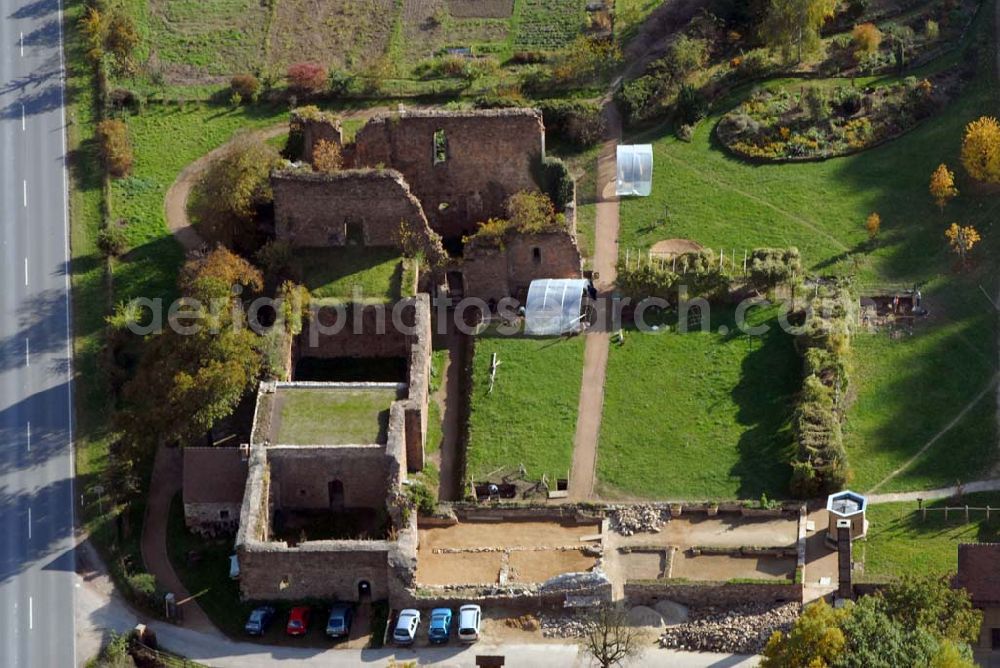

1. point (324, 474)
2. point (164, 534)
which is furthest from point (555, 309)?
point (164, 534)

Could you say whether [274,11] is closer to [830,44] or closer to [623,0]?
[623,0]

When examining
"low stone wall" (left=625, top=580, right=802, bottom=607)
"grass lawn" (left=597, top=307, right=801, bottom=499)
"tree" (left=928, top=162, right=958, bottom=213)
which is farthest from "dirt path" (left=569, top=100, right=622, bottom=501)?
"tree" (left=928, top=162, right=958, bottom=213)

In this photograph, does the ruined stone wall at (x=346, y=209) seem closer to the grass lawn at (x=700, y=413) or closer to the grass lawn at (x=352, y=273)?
the grass lawn at (x=352, y=273)

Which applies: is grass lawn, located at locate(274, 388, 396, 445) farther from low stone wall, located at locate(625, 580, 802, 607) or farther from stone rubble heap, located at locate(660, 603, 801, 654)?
stone rubble heap, located at locate(660, 603, 801, 654)

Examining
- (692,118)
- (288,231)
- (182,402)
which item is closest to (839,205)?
(692,118)

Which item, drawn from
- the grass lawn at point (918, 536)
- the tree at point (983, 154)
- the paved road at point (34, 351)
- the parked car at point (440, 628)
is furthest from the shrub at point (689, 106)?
the parked car at point (440, 628)

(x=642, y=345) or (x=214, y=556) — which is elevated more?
(x=642, y=345)
